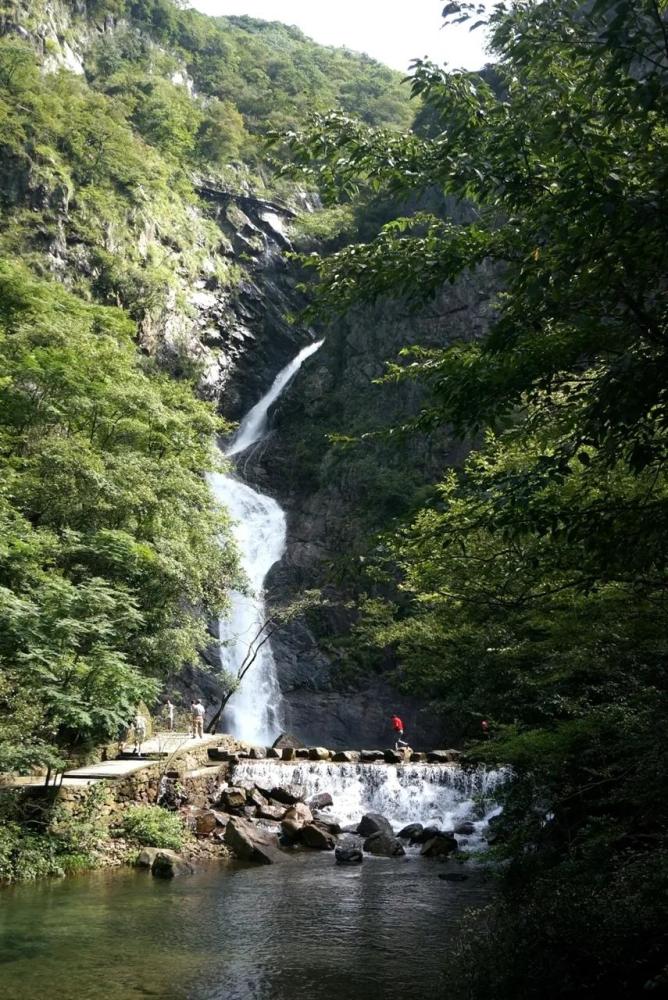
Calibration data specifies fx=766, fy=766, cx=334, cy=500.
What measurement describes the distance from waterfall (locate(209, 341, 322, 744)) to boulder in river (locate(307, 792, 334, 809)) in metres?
5.83

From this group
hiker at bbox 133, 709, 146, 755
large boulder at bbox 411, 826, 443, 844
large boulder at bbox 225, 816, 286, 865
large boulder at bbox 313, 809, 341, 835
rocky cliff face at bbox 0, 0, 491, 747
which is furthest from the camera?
rocky cliff face at bbox 0, 0, 491, 747

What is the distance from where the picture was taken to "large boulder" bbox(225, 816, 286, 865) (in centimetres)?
1380

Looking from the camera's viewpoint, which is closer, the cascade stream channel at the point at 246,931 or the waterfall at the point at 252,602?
the cascade stream channel at the point at 246,931

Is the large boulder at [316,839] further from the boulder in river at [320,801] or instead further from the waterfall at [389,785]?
the boulder in river at [320,801]

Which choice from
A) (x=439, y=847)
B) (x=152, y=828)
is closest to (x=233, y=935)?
(x=152, y=828)

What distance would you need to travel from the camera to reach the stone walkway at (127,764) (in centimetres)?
1359

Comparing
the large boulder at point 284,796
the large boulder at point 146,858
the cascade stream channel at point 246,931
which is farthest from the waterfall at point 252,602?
the cascade stream channel at point 246,931

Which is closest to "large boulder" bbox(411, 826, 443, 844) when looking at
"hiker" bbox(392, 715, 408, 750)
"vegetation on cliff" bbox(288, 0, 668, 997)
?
"hiker" bbox(392, 715, 408, 750)

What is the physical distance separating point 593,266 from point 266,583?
29812 mm

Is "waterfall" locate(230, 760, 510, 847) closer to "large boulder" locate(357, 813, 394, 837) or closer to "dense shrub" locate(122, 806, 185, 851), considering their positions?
"large boulder" locate(357, 813, 394, 837)

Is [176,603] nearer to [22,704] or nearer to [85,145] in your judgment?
[22,704]

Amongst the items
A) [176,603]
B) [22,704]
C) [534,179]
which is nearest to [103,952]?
[22,704]

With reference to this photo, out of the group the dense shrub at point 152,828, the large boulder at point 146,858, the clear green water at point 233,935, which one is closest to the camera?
the clear green water at point 233,935

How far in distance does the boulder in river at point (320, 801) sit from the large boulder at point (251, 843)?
3.57 meters
